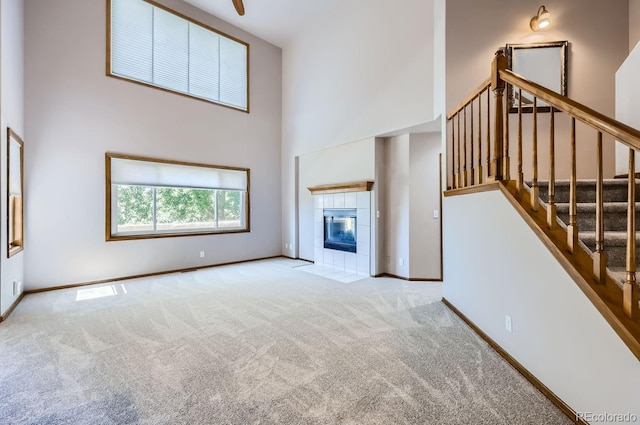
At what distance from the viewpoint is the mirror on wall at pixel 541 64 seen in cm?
381

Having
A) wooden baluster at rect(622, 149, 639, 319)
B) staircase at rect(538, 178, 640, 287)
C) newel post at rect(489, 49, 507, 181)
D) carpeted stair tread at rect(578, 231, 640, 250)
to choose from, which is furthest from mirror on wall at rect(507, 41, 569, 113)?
wooden baluster at rect(622, 149, 639, 319)

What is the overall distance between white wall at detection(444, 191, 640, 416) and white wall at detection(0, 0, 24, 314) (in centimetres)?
499

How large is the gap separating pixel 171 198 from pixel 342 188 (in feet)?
10.8

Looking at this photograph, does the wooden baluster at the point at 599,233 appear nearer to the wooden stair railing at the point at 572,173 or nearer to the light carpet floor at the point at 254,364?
the wooden stair railing at the point at 572,173

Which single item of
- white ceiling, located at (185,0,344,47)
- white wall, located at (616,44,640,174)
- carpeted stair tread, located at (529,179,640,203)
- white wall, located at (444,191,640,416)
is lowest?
white wall, located at (444,191,640,416)

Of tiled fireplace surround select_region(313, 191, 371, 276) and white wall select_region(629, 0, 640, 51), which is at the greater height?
white wall select_region(629, 0, 640, 51)

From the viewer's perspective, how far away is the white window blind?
17.1 ft

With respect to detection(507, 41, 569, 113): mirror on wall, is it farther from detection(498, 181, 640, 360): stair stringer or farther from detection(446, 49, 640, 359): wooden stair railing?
detection(498, 181, 640, 360): stair stringer

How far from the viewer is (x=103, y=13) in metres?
5.00

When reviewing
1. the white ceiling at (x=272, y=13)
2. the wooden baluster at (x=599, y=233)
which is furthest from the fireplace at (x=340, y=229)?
the wooden baluster at (x=599, y=233)

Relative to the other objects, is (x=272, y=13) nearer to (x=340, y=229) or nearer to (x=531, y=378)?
(x=340, y=229)

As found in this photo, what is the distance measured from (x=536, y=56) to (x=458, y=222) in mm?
2411

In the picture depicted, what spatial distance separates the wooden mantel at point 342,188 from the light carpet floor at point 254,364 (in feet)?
6.73

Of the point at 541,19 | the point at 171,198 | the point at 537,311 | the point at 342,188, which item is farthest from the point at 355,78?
the point at 537,311
